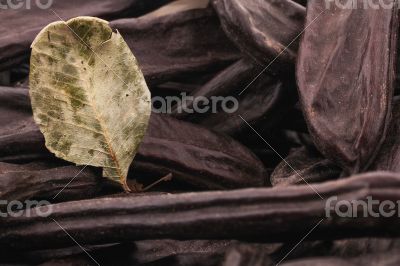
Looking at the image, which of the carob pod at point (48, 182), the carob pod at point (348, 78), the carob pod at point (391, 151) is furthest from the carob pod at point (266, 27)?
the carob pod at point (48, 182)

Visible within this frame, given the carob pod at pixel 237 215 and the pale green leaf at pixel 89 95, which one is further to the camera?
the pale green leaf at pixel 89 95

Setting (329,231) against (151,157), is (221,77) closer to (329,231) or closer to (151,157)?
(151,157)
